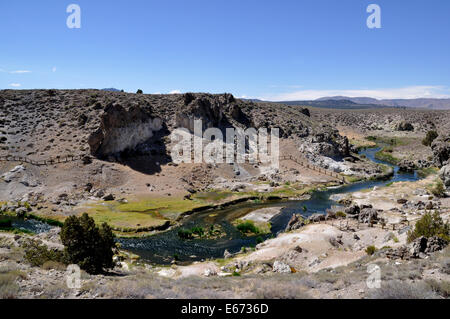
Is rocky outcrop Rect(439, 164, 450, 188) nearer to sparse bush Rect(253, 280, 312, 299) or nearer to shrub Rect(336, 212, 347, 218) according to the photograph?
shrub Rect(336, 212, 347, 218)

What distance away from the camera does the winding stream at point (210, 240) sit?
110 feet

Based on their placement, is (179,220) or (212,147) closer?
(179,220)

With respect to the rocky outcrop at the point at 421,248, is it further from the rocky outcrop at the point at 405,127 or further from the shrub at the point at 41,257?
the rocky outcrop at the point at 405,127

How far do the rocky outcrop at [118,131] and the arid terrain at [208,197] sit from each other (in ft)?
0.80

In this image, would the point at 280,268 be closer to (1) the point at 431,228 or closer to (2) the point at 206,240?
(1) the point at 431,228

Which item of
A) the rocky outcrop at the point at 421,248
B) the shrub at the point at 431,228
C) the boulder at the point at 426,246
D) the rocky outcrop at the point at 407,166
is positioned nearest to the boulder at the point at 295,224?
the shrub at the point at 431,228

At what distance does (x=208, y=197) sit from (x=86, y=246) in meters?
34.5

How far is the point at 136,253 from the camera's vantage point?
109 ft

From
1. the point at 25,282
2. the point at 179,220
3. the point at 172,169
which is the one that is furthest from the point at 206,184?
the point at 25,282

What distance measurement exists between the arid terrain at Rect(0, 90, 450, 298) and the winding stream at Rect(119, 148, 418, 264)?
48.0 inches

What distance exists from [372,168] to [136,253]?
63.3 metres

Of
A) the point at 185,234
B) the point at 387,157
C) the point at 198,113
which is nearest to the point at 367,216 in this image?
the point at 185,234

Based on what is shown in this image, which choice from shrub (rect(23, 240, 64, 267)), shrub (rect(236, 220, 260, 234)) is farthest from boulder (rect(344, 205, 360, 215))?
shrub (rect(23, 240, 64, 267))

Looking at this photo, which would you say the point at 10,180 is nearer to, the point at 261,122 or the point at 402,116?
the point at 261,122
